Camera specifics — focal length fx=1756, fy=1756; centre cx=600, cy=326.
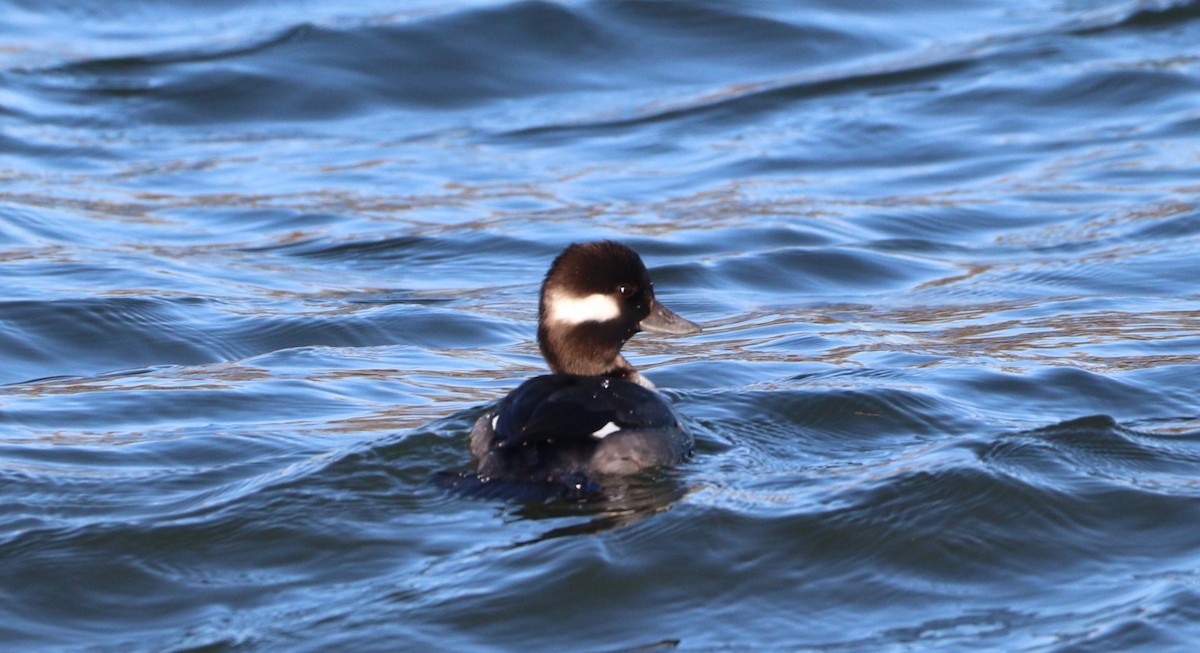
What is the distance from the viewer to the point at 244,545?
5.11m

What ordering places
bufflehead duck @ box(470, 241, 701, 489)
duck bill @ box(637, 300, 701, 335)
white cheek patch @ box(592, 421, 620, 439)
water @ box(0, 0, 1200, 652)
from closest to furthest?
water @ box(0, 0, 1200, 652) → bufflehead duck @ box(470, 241, 701, 489) → white cheek patch @ box(592, 421, 620, 439) → duck bill @ box(637, 300, 701, 335)

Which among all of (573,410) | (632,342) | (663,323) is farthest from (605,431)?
(632,342)

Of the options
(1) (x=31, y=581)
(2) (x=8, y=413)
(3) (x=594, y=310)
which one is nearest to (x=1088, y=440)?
(3) (x=594, y=310)

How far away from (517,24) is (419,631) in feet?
39.7

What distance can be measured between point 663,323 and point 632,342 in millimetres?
1809

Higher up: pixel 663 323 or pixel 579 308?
pixel 579 308

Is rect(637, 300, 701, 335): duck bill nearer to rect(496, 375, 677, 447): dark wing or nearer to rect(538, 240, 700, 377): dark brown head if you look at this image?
rect(538, 240, 700, 377): dark brown head

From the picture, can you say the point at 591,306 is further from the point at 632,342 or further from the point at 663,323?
the point at 632,342

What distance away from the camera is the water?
4.82 metres

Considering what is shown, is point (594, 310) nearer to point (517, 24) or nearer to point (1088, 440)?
point (1088, 440)

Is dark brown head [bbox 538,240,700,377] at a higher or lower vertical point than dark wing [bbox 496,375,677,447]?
higher

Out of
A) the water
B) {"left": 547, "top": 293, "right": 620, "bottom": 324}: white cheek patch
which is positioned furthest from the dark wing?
{"left": 547, "top": 293, "right": 620, "bottom": 324}: white cheek patch

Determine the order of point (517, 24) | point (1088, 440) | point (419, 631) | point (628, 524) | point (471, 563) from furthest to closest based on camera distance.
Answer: point (517, 24)
point (1088, 440)
point (628, 524)
point (471, 563)
point (419, 631)

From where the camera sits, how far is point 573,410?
551 cm
